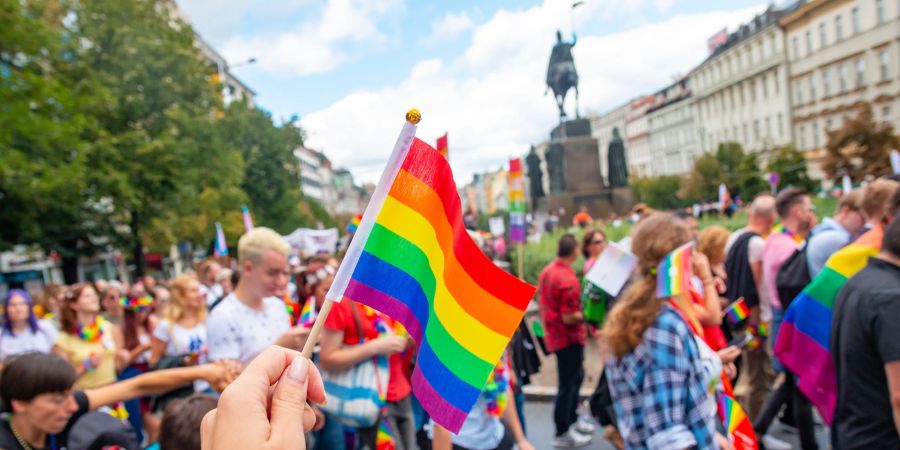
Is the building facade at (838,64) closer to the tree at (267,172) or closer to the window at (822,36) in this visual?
the window at (822,36)

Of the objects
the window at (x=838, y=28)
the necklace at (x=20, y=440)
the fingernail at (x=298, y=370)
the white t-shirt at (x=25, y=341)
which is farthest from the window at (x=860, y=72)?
the fingernail at (x=298, y=370)

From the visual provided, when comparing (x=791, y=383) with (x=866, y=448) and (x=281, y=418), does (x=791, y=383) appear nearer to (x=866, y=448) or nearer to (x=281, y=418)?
(x=866, y=448)

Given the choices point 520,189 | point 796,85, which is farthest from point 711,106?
point 520,189

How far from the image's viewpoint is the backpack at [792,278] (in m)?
4.91

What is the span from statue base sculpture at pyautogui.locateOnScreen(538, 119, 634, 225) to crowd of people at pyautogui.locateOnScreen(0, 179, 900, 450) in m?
10.4

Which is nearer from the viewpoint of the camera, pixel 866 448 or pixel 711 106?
pixel 866 448

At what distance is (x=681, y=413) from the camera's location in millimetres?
2781

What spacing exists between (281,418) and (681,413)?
2.04m

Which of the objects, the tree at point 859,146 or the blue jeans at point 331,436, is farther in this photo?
the tree at point 859,146

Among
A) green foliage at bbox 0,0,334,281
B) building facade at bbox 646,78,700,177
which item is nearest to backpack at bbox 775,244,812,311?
green foliage at bbox 0,0,334,281

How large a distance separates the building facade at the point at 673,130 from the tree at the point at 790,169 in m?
35.6

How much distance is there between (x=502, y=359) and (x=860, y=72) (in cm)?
5658

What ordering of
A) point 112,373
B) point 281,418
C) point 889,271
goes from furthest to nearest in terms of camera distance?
point 112,373 < point 889,271 < point 281,418

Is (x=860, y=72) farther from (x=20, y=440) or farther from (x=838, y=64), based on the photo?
(x=20, y=440)
